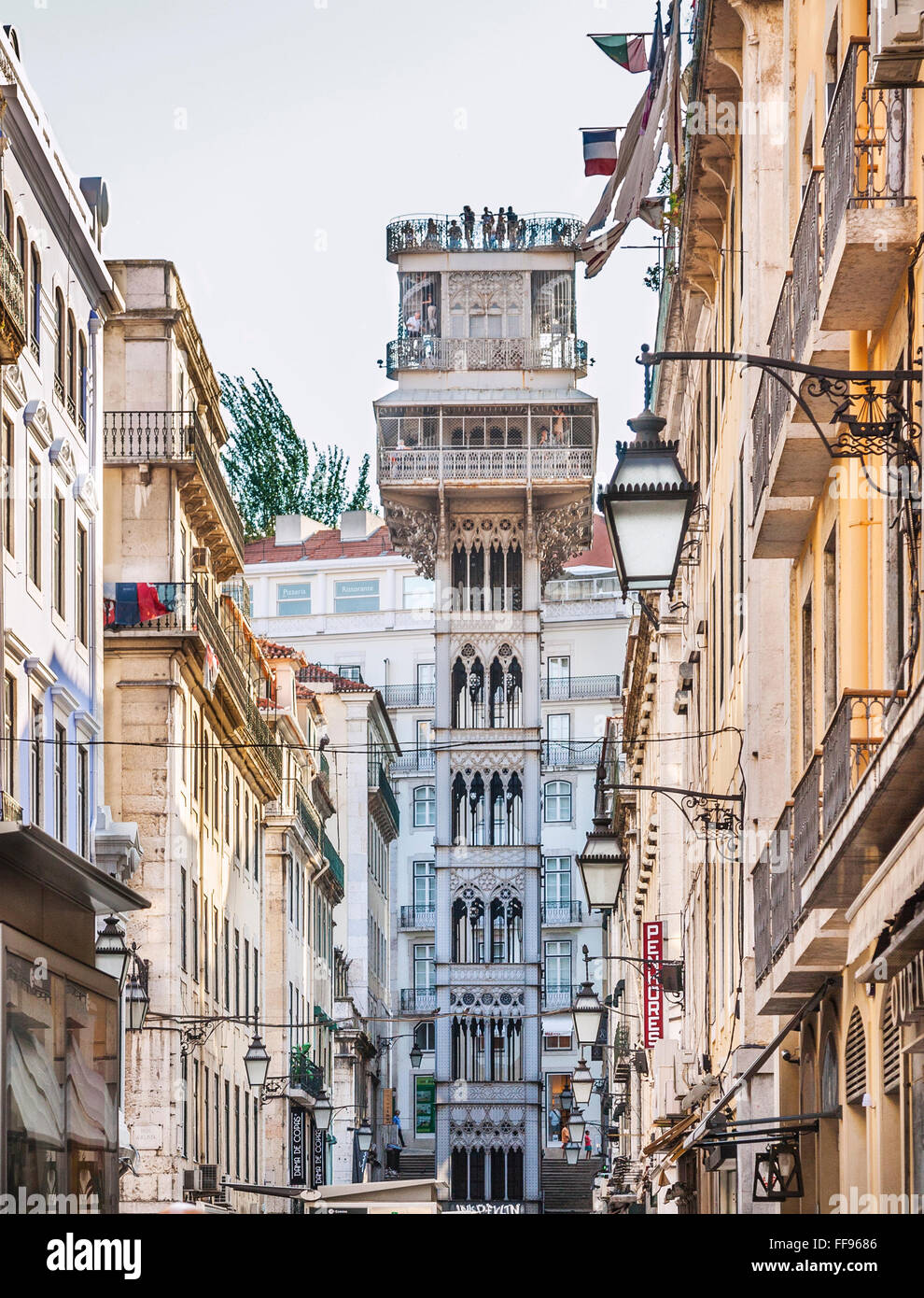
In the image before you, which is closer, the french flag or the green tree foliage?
the french flag

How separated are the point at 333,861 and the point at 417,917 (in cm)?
2537

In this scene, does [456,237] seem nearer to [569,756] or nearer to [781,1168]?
[569,756]

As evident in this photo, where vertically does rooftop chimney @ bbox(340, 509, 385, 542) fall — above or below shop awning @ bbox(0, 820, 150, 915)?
above

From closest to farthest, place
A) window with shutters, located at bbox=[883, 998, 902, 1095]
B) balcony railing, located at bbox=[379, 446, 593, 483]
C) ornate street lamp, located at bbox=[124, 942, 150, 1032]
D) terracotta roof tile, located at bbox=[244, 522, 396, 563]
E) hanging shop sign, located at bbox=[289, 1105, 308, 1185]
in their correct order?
window with shutters, located at bbox=[883, 998, 902, 1095] < ornate street lamp, located at bbox=[124, 942, 150, 1032] < hanging shop sign, located at bbox=[289, 1105, 308, 1185] < balcony railing, located at bbox=[379, 446, 593, 483] < terracotta roof tile, located at bbox=[244, 522, 396, 563]

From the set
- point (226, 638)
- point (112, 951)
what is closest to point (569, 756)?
point (226, 638)

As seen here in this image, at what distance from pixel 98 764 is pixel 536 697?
46121 mm

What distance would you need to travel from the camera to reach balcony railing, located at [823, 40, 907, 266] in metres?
11.4

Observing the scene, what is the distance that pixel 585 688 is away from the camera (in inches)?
4021

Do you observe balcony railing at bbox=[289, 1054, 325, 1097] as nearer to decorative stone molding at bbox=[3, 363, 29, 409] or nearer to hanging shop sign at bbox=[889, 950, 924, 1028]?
decorative stone molding at bbox=[3, 363, 29, 409]

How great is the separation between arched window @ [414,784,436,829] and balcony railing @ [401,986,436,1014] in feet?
22.3

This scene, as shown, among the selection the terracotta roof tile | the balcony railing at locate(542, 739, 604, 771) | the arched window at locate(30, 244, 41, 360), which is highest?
the terracotta roof tile

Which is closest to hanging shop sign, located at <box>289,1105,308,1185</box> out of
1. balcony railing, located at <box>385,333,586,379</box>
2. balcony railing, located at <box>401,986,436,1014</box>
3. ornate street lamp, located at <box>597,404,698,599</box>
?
balcony railing, located at <box>385,333,586,379</box>

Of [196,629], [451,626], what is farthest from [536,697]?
[196,629]

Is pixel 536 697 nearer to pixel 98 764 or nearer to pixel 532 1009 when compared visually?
pixel 532 1009
